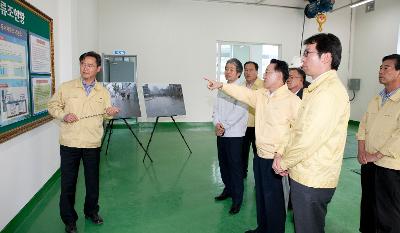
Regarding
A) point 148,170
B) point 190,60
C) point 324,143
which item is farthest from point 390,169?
point 190,60

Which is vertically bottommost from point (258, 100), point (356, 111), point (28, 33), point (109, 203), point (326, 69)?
point (109, 203)

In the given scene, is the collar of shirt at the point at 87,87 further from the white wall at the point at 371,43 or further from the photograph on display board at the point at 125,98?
the white wall at the point at 371,43

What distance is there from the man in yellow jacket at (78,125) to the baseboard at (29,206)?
1.38ft

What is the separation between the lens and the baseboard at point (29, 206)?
245 centimetres

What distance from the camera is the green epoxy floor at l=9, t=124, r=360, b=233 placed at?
2.69m

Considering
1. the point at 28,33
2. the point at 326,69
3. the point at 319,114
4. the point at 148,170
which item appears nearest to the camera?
the point at 319,114

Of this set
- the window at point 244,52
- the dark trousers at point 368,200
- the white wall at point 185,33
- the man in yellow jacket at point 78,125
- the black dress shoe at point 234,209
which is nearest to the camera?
the dark trousers at point 368,200

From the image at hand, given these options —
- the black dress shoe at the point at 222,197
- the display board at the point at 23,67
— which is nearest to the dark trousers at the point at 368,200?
the black dress shoe at the point at 222,197

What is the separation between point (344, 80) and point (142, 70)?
6.36 m

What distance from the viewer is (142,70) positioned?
795 cm

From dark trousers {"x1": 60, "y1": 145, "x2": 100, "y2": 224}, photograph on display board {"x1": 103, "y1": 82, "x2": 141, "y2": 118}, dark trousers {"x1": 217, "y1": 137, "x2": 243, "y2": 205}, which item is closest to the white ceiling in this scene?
photograph on display board {"x1": 103, "y1": 82, "x2": 141, "y2": 118}

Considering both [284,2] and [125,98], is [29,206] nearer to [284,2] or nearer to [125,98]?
[125,98]

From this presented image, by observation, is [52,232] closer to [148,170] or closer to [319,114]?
[148,170]

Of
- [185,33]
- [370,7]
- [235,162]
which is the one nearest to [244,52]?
[185,33]
